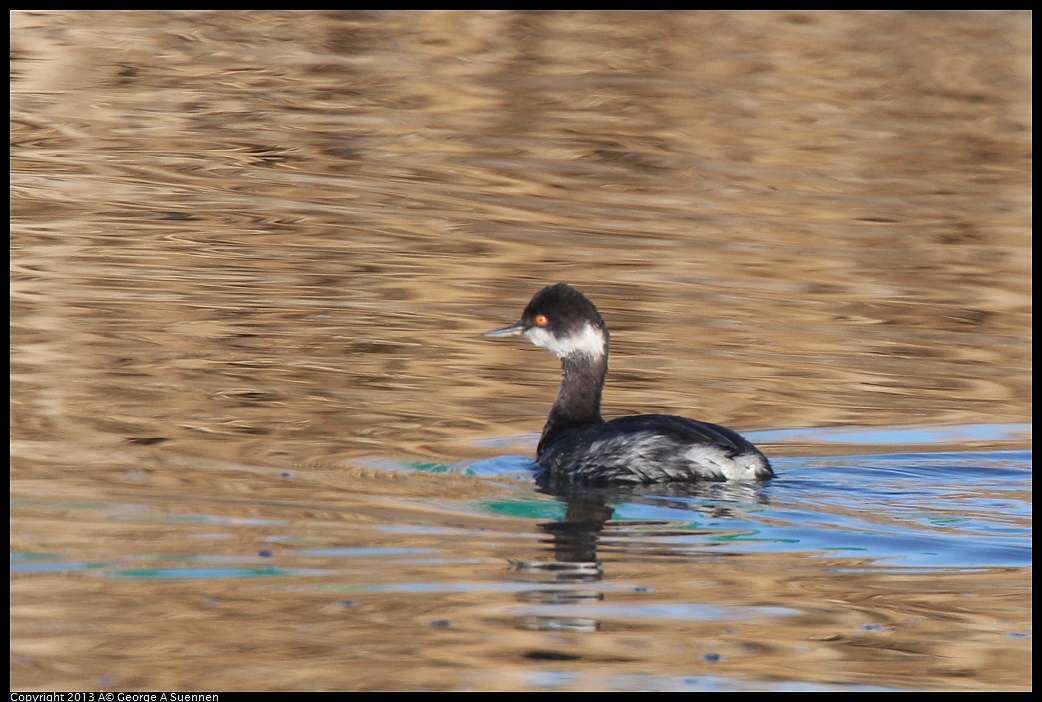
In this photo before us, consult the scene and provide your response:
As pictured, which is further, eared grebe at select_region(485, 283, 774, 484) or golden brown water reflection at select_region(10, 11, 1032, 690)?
eared grebe at select_region(485, 283, 774, 484)

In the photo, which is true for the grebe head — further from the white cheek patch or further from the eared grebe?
the eared grebe

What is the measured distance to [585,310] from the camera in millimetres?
9047

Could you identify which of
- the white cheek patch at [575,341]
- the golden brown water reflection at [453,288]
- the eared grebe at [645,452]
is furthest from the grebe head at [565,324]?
the golden brown water reflection at [453,288]

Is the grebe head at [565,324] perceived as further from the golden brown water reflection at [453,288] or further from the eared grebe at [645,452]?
the golden brown water reflection at [453,288]

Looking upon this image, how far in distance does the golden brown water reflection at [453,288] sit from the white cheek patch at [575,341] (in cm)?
48

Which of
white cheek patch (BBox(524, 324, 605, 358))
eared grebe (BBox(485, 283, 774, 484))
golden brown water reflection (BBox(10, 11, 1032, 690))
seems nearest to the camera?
golden brown water reflection (BBox(10, 11, 1032, 690))

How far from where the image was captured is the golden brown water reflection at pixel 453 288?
592 centimetres

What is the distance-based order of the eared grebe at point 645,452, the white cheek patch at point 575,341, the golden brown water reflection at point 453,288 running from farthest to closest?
the white cheek patch at point 575,341
the eared grebe at point 645,452
the golden brown water reflection at point 453,288

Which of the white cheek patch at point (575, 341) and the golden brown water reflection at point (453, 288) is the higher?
the white cheek patch at point (575, 341)

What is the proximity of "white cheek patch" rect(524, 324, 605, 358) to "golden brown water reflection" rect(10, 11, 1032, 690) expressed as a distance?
0.48m

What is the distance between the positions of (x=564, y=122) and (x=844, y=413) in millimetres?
8895

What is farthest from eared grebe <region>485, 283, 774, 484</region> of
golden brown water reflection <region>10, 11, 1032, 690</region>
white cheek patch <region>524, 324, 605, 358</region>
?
golden brown water reflection <region>10, 11, 1032, 690</region>

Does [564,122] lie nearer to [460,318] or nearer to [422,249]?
[422,249]

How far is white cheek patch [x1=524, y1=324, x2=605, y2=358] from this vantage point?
9008 mm
